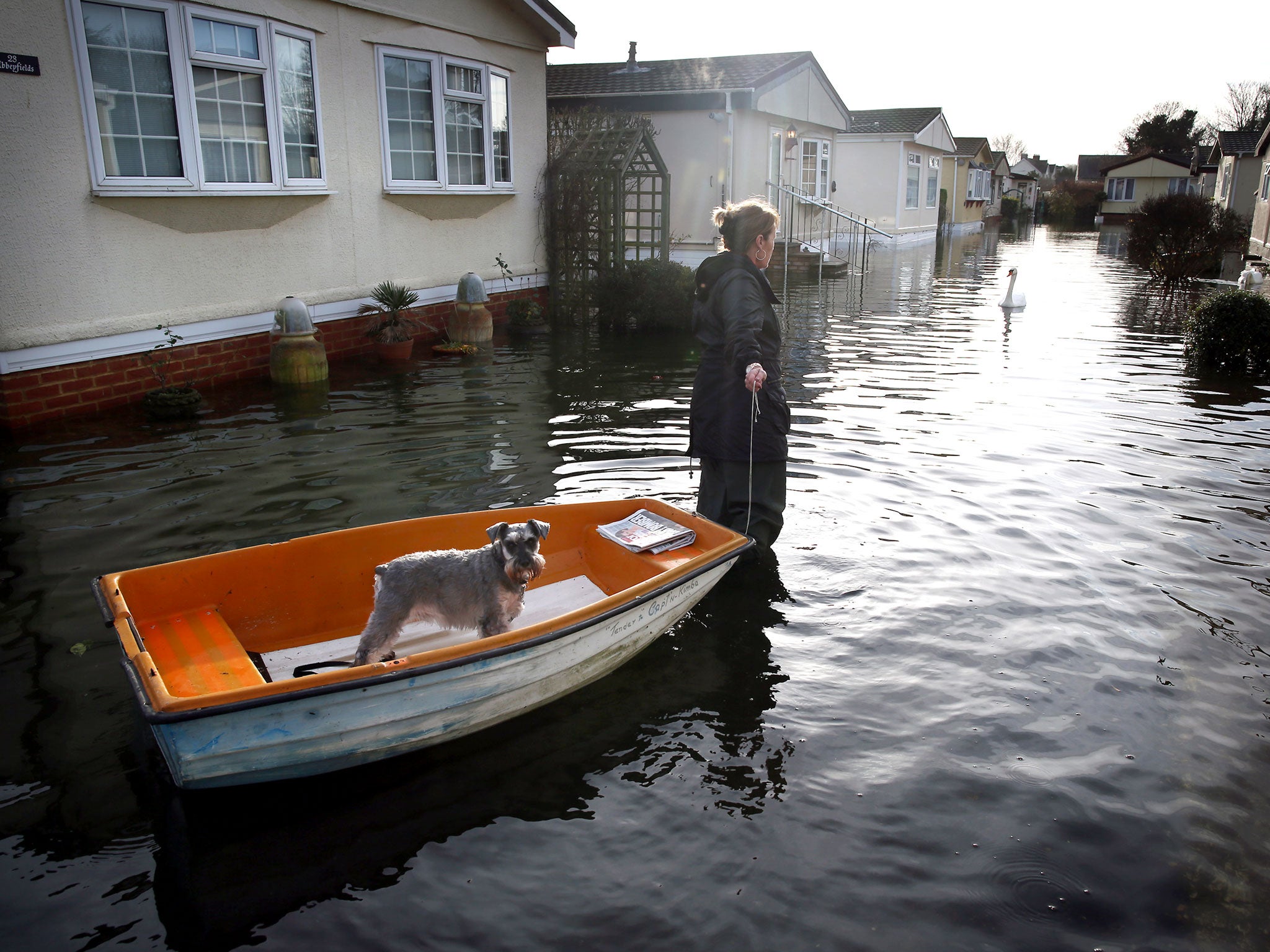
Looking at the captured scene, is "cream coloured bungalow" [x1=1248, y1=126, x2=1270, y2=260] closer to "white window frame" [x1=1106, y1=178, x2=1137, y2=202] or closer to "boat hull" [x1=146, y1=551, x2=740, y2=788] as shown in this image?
"boat hull" [x1=146, y1=551, x2=740, y2=788]

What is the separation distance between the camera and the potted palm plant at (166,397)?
888cm

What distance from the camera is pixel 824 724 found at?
431 cm

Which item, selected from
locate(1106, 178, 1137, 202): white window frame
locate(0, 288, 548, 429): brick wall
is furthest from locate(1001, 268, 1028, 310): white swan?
locate(1106, 178, 1137, 202): white window frame

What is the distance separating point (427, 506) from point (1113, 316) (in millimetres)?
14663

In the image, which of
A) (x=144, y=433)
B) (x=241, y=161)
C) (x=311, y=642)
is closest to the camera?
(x=311, y=642)

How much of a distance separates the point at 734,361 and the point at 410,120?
935 cm

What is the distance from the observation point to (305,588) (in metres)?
→ 4.64

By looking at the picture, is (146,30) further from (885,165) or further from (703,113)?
(885,165)

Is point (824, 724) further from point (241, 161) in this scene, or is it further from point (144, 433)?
point (241, 161)

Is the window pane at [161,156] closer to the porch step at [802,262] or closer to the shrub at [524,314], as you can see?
the shrub at [524,314]

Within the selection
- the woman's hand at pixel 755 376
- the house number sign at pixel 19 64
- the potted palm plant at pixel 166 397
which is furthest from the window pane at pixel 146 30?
the woman's hand at pixel 755 376

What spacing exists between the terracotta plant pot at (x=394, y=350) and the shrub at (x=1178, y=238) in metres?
17.6

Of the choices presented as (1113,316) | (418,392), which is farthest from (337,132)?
(1113,316)

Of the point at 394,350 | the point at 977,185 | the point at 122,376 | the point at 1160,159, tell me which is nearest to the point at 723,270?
the point at 122,376
